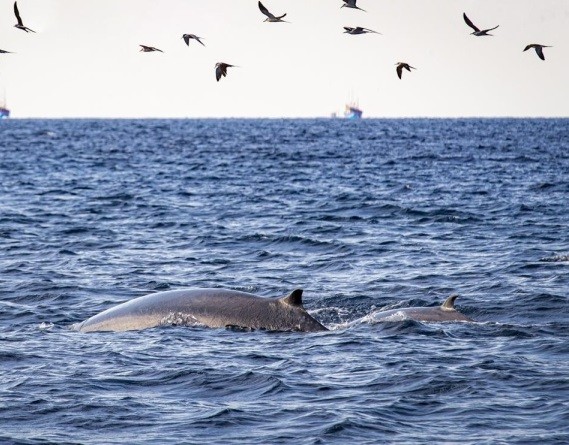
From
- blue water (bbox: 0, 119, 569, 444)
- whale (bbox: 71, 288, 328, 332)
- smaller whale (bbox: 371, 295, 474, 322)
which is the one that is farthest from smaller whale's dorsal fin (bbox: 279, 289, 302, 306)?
smaller whale (bbox: 371, 295, 474, 322)

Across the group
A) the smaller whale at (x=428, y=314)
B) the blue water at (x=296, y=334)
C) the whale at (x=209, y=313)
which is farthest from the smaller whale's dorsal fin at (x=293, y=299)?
the smaller whale at (x=428, y=314)

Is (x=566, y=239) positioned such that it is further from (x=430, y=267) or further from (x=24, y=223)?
(x=24, y=223)

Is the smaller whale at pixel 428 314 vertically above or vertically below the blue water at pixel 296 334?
above

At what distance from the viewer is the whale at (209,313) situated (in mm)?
15172

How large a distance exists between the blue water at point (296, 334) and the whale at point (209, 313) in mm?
282

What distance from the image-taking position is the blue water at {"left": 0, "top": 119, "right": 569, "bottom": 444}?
1129cm

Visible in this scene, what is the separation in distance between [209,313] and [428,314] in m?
3.07

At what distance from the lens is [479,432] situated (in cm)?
1078

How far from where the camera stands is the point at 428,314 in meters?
16.2

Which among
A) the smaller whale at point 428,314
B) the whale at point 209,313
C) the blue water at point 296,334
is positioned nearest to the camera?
the blue water at point 296,334

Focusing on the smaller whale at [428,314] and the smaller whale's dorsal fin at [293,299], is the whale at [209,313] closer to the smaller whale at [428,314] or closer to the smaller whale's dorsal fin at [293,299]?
the smaller whale's dorsal fin at [293,299]

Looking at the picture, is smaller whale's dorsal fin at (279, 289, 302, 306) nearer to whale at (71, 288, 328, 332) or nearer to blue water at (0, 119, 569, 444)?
whale at (71, 288, 328, 332)

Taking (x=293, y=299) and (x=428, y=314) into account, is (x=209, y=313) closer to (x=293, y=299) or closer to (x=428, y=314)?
(x=293, y=299)

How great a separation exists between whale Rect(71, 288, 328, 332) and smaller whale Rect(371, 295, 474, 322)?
1254 millimetres
